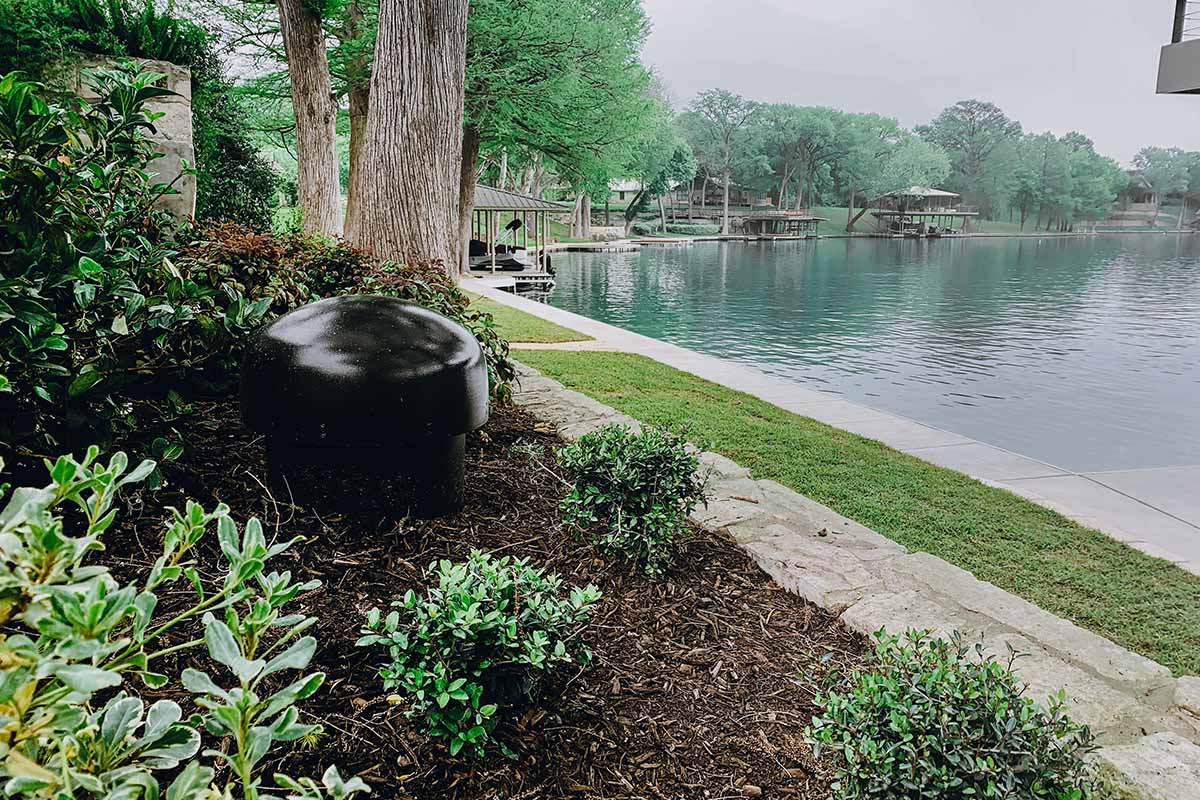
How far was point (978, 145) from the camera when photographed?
9225 cm

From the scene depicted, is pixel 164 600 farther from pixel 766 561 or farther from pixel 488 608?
pixel 766 561

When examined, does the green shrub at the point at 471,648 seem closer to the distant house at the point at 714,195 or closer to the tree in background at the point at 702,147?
the tree in background at the point at 702,147

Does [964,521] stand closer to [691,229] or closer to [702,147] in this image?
[691,229]

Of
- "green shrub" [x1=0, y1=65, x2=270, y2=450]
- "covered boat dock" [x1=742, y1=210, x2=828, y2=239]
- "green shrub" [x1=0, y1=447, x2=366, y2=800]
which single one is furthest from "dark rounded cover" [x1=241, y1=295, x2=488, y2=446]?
"covered boat dock" [x1=742, y1=210, x2=828, y2=239]

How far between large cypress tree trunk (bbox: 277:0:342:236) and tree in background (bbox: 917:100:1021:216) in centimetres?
8781

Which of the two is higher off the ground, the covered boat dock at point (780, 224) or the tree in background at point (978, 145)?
the tree in background at point (978, 145)

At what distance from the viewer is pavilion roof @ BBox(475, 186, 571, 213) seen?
2423cm

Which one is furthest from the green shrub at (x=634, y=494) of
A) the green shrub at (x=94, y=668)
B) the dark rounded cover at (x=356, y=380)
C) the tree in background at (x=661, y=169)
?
the tree in background at (x=661, y=169)

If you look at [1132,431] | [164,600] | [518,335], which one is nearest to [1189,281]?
[1132,431]

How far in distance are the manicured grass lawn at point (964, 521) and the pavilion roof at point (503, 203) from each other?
17974 millimetres

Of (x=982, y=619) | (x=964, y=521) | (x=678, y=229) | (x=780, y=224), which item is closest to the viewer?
(x=982, y=619)

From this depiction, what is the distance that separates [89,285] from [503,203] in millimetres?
23509

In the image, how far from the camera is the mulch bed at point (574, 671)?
182cm

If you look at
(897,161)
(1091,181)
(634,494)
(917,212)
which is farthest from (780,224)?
(634,494)
